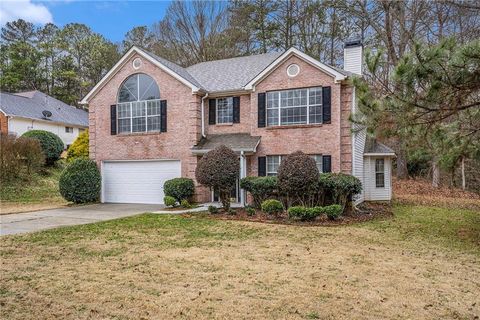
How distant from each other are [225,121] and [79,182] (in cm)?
738

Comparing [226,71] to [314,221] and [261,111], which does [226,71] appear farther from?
[314,221]

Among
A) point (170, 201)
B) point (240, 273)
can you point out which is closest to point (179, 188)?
point (170, 201)

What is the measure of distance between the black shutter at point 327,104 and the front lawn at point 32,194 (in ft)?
41.0

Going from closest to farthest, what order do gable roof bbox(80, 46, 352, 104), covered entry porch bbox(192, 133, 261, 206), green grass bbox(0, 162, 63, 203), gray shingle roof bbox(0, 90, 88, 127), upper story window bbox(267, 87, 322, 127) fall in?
upper story window bbox(267, 87, 322, 127), gable roof bbox(80, 46, 352, 104), covered entry porch bbox(192, 133, 261, 206), green grass bbox(0, 162, 63, 203), gray shingle roof bbox(0, 90, 88, 127)

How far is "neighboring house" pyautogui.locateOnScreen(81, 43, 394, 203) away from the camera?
1421 centimetres

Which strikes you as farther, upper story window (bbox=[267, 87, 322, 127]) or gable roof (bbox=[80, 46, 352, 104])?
gable roof (bbox=[80, 46, 352, 104])

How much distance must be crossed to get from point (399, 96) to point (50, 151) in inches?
890

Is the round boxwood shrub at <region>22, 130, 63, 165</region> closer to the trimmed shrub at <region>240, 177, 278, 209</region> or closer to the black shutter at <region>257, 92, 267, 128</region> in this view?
the black shutter at <region>257, 92, 267, 128</region>

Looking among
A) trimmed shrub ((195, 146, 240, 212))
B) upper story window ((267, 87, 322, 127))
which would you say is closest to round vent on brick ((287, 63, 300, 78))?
upper story window ((267, 87, 322, 127))

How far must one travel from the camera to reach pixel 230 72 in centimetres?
1791

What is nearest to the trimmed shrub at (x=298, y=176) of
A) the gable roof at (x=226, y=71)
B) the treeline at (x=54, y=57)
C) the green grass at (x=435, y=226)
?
the green grass at (x=435, y=226)

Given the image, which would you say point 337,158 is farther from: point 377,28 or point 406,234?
point 377,28

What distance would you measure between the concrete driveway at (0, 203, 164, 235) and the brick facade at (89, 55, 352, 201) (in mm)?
2708

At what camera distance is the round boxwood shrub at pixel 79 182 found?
1636 centimetres
